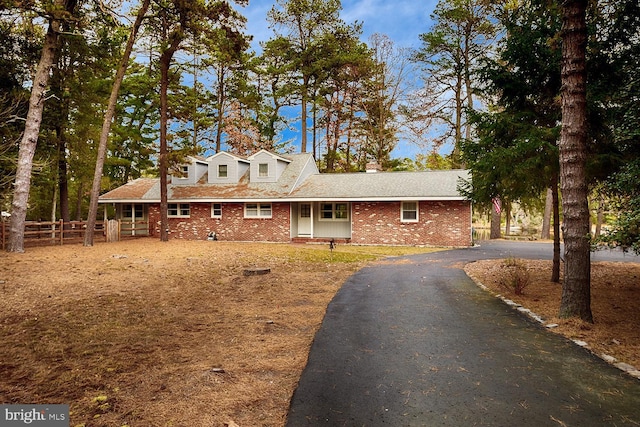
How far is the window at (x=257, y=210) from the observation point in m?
21.1

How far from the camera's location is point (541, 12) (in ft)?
23.9

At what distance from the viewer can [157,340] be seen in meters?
4.92

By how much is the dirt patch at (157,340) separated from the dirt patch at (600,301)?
12.7 feet

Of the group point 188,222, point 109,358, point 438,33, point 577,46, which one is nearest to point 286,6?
point 438,33

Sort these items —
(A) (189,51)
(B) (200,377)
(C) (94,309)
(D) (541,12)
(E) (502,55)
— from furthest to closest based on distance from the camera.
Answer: (A) (189,51) < (E) (502,55) < (D) (541,12) < (C) (94,309) < (B) (200,377)

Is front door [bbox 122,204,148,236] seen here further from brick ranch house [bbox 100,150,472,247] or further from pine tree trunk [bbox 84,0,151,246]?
pine tree trunk [bbox 84,0,151,246]

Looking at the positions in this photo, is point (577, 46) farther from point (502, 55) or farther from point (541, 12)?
point (502, 55)

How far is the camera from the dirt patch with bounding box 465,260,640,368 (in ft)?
15.7

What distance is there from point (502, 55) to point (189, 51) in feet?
48.5

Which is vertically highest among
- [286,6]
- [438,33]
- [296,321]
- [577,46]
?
[286,6]

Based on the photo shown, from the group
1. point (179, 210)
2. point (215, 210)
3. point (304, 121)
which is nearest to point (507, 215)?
point (215, 210)

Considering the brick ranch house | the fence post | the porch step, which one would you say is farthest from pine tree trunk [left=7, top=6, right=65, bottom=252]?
the porch step

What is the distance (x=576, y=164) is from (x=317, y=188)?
624 inches

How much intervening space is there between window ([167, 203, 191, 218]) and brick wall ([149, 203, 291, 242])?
0.34 m
